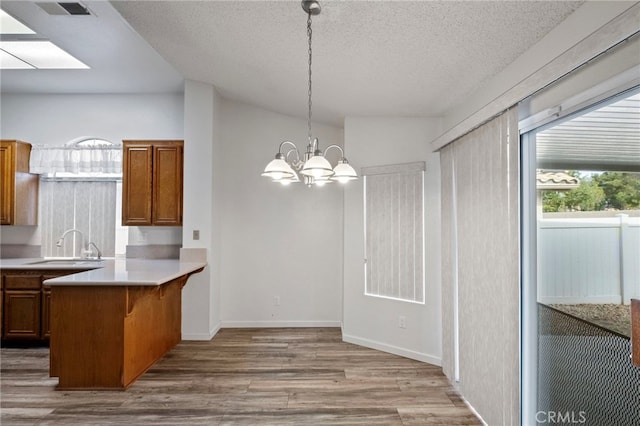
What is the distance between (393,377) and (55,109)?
17.6 feet

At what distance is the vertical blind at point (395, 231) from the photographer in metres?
3.61

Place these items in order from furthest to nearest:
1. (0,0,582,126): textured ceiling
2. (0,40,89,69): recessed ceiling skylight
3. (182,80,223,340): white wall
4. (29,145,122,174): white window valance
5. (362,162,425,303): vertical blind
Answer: (29,145,122,174): white window valance → (182,80,223,340): white wall → (362,162,425,303): vertical blind → (0,40,89,69): recessed ceiling skylight → (0,0,582,126): textured ceiling

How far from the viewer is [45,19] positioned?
2855mm

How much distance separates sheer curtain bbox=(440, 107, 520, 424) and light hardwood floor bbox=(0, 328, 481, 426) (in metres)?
0.31

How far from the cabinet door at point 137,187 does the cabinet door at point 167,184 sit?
8 centimetres

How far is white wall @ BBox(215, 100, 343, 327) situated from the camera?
4578mm

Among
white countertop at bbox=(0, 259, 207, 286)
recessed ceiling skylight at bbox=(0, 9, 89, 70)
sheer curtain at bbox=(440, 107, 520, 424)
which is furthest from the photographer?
recessed ceiling skylight at bbox=(0, 9, 89, 70)

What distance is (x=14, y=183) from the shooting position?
13.6 ft

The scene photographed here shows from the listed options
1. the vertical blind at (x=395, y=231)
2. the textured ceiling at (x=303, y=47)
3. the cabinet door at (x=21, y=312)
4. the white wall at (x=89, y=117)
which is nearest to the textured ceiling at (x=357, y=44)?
the textured ceiling at (x=303, y=47)

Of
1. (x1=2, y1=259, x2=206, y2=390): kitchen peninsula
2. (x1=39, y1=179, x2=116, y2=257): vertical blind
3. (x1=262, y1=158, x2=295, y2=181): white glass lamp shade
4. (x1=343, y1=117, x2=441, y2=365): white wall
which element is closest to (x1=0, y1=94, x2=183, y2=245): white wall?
(x1=39, y1=179, x2=116, y2=257): vertical blind

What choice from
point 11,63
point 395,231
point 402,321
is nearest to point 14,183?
point 11,63

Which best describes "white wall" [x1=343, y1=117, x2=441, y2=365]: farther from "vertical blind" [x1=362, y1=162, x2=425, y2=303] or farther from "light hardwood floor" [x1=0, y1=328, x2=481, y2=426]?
"light hardwood floor" [x1=0, y1=328, x2=481, y2=426]

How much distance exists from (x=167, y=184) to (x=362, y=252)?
8.29ft

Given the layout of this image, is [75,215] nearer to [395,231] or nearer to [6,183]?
[6,183]
